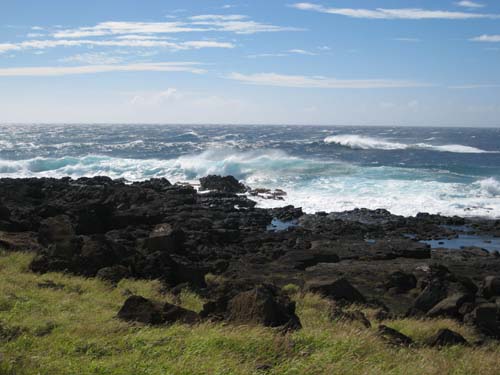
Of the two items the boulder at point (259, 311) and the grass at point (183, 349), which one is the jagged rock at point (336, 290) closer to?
the grass at point (183, 349)

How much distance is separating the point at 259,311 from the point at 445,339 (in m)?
3.08

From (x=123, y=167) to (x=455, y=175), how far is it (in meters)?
33.7

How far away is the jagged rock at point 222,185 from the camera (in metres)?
40.3

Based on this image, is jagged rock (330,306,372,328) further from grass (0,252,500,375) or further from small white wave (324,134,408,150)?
small white wave (324,134,408,150)

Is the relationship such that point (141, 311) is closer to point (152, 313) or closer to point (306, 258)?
point (152, 313)

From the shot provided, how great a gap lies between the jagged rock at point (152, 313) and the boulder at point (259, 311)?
597 millimetres

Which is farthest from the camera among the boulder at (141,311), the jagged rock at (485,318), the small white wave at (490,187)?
the small white wave at (490,187)

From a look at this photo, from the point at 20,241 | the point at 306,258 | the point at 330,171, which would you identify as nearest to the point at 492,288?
the point at 306,258

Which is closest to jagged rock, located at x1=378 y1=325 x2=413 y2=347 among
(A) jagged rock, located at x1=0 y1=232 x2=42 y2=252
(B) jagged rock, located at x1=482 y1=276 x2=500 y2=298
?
(B) jagged rock, located at x1=482 y1=276 x2=500 y2=298

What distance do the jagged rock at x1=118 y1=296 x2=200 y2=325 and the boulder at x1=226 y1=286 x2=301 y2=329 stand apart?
0.60 metres

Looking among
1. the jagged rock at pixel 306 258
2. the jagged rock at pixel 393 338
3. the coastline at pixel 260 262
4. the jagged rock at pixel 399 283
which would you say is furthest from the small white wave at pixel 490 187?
the jagged rock at pixel 393 338

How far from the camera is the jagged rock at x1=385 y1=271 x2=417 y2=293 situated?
15118 millimetres

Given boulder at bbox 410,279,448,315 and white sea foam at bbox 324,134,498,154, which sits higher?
white sea foam at bbox 324,134,498,154

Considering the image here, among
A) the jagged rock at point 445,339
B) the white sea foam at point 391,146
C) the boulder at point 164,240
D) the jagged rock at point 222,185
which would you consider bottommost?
the jagged rock at point 222,185
